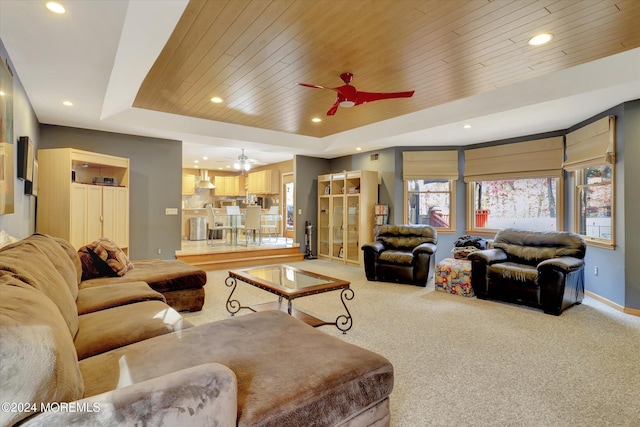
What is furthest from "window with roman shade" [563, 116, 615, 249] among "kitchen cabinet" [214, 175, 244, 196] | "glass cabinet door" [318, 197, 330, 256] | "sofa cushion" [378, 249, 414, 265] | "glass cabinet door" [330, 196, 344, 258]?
"kitchen cabinet" [214, 175, 244, 196]

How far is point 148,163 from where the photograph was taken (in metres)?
6.05

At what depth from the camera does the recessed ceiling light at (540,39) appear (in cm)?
272

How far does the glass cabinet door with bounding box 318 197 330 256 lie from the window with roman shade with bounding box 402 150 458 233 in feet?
6.80

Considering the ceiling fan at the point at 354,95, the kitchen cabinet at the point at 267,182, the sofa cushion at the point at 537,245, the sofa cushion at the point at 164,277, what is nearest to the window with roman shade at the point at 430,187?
the sofa cushion at the point at 537,245

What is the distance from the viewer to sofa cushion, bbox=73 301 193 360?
1759mm

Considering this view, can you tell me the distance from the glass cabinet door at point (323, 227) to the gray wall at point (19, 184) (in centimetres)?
545

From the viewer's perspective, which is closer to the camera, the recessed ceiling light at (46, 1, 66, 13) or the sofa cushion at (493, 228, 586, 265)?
the recessed ceiling light at (46, 1, 66, 13)

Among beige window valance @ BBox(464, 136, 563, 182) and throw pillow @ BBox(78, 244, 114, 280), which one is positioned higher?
beige window valance @ BBox(464, 136, 563, 182)

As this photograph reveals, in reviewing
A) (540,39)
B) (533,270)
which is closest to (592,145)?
(533,270)

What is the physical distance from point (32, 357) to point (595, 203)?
615cm

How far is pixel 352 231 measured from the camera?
285 inches

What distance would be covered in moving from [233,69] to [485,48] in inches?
97.3

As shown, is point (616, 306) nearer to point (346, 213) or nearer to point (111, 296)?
point (346, 213)

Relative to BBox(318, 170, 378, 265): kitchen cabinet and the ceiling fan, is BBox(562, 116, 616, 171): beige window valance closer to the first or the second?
the ceiling fan
